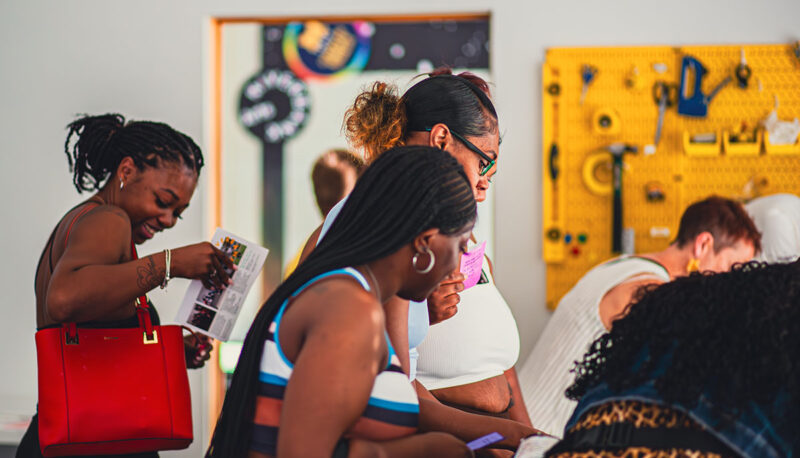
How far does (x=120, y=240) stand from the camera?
1.83 m

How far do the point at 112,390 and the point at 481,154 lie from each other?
3.61 feet

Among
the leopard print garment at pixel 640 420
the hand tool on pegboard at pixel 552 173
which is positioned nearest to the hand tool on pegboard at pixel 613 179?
the hand tool on pegboard at pixel 552 173

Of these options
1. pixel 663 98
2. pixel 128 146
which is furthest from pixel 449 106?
pixel 663 98

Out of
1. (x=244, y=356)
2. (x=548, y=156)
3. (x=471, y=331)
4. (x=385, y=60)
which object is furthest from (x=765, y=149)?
(x=244, y=356)

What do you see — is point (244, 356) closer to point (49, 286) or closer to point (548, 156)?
point (49, 286)

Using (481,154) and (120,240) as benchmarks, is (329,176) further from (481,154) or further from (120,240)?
(481,154)

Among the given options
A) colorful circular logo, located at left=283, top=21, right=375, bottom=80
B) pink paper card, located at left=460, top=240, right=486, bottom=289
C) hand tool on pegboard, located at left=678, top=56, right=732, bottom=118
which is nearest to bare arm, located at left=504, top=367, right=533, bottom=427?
pink paper card, located at left=460, top=240, right=486, bottom=289

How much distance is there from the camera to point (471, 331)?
1914 mm

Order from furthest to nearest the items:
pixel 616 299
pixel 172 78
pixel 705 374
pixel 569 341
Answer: pixel 172 78
pixel 569 341
pixel 616 299
pixel 705 374

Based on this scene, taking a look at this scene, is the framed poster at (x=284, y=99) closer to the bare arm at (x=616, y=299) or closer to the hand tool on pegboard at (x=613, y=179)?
the hand tool on pegboard at (x=613, y=179)

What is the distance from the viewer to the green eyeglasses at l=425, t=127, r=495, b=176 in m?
1.72

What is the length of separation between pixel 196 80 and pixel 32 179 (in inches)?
40.8

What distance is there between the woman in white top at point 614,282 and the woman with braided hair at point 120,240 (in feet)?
4.46

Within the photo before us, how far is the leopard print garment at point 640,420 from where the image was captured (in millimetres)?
1023
